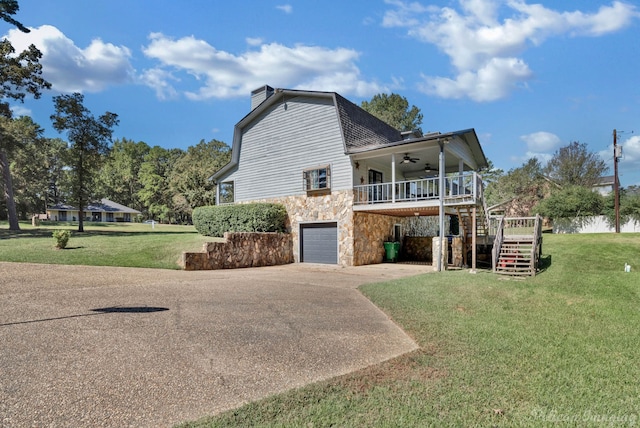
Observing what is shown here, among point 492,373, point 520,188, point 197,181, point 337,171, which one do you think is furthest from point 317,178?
point 520,188

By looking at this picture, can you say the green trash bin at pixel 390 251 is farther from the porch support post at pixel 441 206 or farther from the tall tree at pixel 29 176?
the tall tree at pixel 29 176

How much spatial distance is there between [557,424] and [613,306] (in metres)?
5.41

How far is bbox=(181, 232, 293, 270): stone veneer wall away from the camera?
12.6 meters

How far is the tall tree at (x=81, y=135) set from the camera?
20.9m

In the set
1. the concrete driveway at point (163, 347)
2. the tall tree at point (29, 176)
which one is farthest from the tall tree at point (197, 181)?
the concrete driveway at point (163, 347)

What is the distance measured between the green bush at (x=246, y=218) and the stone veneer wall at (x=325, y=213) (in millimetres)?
548

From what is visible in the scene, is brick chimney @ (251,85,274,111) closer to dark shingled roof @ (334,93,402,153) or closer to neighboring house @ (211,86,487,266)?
neighboring house @ (211,86,487,266)

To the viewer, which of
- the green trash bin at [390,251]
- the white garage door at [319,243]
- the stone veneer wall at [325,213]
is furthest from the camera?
the green trash bin at [390,251]

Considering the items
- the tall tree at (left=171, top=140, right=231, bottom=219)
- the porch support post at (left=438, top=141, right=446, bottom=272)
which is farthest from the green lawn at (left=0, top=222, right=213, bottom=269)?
the tall tree at (left=171, top=140, right=231, bottom=219)

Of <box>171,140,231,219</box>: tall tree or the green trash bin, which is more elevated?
<box>171,140,231,219</box>: tall tree

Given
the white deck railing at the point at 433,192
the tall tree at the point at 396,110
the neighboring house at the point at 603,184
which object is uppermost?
the tall tree at the point at 396,110

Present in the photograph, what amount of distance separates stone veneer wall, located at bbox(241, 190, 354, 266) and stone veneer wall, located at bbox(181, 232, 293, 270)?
653 mm

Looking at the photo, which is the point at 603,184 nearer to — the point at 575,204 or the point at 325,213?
the point at 575,204

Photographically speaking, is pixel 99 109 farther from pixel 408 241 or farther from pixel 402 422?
pixel 402 422
